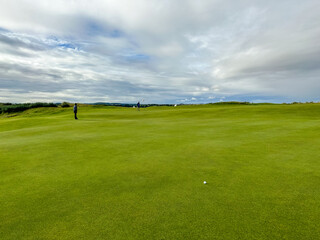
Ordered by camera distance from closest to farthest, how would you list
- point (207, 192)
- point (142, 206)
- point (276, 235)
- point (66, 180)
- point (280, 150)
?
point (276, 235), point (142, 206), point (207, 192), point (66, 180), point (280, 150)

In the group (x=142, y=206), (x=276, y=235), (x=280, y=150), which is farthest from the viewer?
(x=280, y=150)

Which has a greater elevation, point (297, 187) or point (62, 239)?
point (297, 187)

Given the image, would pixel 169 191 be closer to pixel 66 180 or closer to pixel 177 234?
pixel 177 234

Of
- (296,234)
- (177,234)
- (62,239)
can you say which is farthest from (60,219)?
(296,234)

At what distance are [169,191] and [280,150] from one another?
23.0 feet

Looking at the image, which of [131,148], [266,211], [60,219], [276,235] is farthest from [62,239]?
[131,148]

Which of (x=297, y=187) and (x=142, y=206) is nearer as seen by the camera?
(x=142, y=206)

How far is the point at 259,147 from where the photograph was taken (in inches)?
402

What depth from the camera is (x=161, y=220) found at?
13.5 feet

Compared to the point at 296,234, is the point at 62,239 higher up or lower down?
lower down

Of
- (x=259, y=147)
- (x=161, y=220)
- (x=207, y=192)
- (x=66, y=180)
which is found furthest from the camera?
(x=259, y=147)

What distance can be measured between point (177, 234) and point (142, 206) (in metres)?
1.23

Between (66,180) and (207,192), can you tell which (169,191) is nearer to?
(207,192)

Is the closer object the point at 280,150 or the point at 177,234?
the point at 177,234
